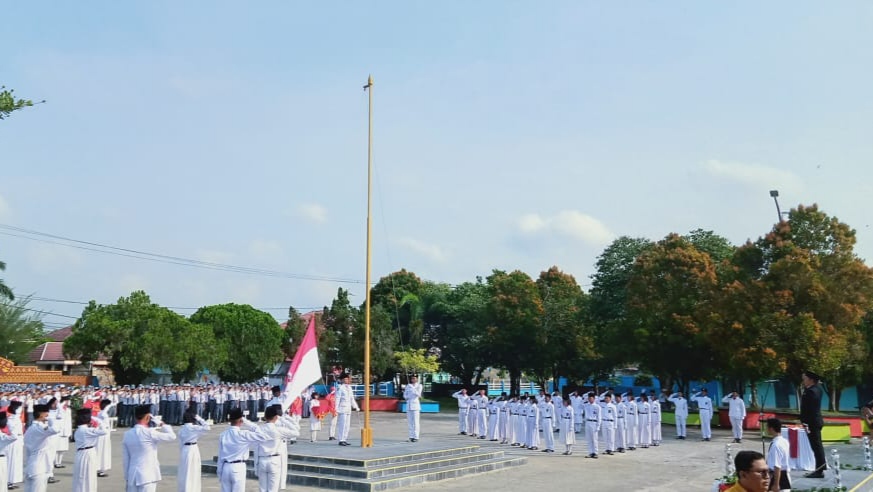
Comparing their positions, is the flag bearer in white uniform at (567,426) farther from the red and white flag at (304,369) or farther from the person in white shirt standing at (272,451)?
the person in white shirt standing at (272,451)

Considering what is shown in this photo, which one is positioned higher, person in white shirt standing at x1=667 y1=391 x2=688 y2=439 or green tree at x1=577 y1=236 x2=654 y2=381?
green tree at x1=577 y1=236 x2=654 y2=381

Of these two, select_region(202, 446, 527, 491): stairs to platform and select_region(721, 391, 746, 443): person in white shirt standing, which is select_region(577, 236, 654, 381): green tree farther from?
select_region(202, 446, 527, 491): stairs to platform

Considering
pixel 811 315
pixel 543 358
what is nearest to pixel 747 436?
pixel 811 315

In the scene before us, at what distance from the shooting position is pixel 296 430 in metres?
10.6

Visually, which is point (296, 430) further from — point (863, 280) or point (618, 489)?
point (863, 280)

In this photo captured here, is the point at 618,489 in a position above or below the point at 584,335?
below

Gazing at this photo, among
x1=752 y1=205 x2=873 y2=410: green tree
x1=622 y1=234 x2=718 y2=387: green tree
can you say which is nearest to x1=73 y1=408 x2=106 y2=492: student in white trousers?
x1=752 y1=205 x2=873 y2=410: green tree

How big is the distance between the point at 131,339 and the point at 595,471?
81.1 feet

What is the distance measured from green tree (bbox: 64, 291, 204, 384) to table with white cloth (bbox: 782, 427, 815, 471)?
90.2 ft

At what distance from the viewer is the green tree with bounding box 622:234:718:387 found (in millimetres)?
27802

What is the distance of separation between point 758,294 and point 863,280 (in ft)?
10.4

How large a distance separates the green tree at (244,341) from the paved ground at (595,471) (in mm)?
20791

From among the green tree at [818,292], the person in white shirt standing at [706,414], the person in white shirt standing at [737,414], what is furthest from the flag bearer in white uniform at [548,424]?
the green tree at [818,292]

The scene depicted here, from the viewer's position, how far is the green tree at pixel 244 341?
44.1 metres
